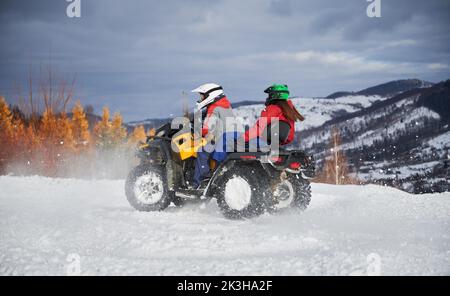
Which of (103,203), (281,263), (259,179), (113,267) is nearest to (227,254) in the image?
(281,263)

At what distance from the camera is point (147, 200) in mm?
8039

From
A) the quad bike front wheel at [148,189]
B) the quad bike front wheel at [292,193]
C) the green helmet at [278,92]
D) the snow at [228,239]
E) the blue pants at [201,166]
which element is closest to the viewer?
the snow at [228,239]

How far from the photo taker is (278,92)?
7.39m

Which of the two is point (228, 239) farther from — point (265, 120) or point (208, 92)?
point (208, 92)

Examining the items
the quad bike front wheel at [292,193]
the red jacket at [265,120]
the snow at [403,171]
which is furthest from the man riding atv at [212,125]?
the snow at [403,171]

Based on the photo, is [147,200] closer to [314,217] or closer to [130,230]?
[130,230]

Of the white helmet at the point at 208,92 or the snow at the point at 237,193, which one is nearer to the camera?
the snow at the point at 237,193

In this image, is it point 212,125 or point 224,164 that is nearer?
point 224,164

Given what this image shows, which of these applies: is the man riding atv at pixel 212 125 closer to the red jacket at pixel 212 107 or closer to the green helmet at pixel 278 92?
the red jacket at pixel 212 107

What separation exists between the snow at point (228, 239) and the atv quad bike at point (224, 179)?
26 centimetres

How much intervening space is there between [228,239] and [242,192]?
1.61 meters

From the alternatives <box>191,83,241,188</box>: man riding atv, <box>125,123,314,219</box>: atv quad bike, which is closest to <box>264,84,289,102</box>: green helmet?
<box>191,83,241,188</box>: man riding atv

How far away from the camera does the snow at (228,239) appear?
13.3 ft

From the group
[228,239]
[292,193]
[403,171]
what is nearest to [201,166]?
[292,193]
